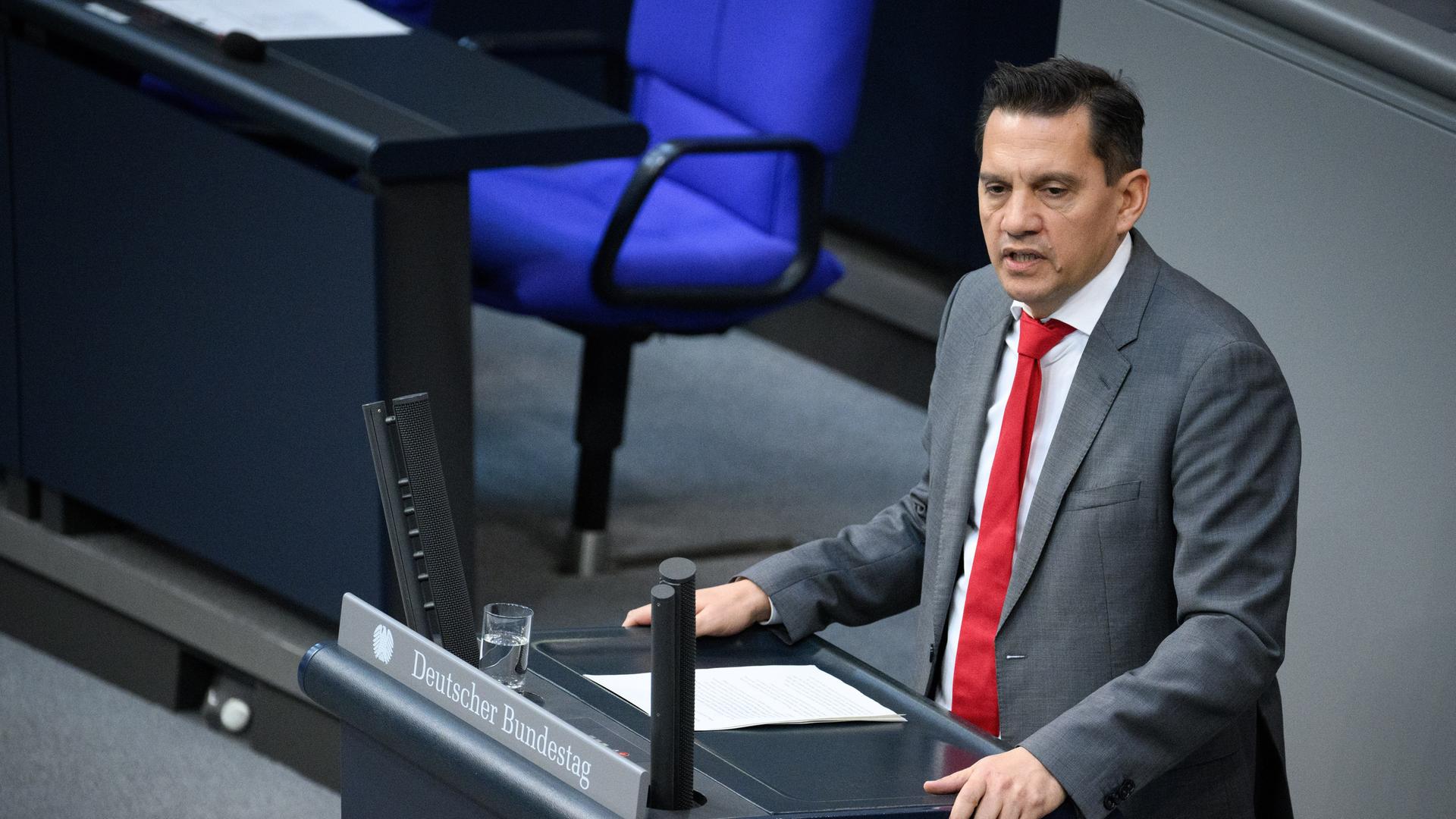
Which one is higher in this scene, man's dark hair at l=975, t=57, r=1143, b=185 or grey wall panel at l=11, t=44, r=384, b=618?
man's dark hair at l=975, t=57, r=1143, b=185

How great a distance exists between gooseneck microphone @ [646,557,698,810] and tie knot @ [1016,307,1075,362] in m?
0.63

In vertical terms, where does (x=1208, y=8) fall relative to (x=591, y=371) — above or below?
above

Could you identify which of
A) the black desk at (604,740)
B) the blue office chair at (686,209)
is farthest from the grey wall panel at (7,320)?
the black desk at (604,740)

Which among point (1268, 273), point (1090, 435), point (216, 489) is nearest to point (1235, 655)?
point (1090, 435)

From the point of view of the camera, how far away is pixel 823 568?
2.02 meters

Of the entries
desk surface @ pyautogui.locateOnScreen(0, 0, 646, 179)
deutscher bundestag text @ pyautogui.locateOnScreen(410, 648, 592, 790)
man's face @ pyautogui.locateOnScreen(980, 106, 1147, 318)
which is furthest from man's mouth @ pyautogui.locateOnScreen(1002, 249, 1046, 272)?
desk surface @ pyautogui.locateOnScreen(0, 0, 646, 179)

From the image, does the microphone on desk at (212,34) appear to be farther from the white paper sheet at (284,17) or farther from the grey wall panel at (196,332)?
the grey wall panel at (196,332)

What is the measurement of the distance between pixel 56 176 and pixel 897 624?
174 cm

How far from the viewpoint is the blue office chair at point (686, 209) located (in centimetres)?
350

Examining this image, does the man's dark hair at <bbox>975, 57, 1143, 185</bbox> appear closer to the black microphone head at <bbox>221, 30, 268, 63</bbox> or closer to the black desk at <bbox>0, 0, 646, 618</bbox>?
the black desk at <bbox>0, 0, 646, 618</bbox>

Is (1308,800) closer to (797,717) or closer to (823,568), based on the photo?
(823,568)

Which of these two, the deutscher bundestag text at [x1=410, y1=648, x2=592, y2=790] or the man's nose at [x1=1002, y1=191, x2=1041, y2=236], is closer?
the deutscher bundestag text at [x1=410, y1=648, x2=592, y2=790]

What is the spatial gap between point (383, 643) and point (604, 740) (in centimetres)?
20

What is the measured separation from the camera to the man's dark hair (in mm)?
1786
